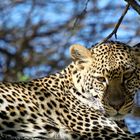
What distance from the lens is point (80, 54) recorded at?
802 cm

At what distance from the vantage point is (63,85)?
7.91m

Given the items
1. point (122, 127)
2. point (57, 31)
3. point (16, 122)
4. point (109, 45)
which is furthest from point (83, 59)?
point (57, 31)

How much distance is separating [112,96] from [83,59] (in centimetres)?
62

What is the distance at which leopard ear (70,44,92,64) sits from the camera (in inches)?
312

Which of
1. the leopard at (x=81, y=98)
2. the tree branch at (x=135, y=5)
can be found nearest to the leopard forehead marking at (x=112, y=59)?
the leopard at (x=81, y=98)

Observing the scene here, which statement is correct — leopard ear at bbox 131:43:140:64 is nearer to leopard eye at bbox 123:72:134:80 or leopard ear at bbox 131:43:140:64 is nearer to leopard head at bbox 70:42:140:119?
leopard head at bbox 70:42:140:119

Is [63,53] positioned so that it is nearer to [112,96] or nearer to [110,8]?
[110,8]

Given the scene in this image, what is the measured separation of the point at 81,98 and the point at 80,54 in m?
0.50

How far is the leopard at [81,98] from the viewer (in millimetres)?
7102

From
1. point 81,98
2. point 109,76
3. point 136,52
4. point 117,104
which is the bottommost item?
→ point 117,104

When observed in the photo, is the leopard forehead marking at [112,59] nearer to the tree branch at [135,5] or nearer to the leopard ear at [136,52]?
the leopard ear at [136,52]

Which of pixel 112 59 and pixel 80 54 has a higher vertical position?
pixel 80 54

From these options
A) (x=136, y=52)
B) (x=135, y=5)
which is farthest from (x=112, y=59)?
(x=135, y=5)

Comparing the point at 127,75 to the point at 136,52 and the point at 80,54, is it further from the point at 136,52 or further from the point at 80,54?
the point at 80,54
